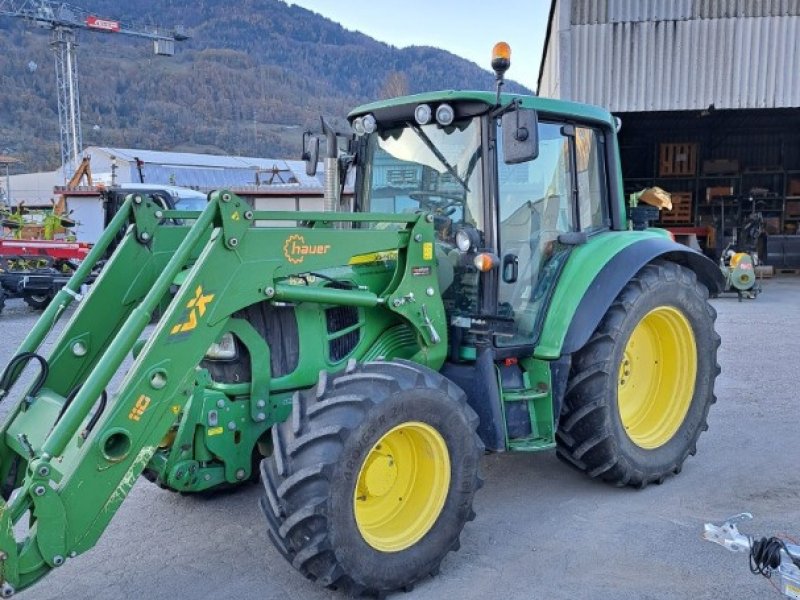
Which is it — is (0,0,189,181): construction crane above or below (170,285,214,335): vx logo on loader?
above

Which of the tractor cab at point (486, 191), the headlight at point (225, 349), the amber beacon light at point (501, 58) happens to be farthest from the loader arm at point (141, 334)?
the amber beacon light at point (501, 58)

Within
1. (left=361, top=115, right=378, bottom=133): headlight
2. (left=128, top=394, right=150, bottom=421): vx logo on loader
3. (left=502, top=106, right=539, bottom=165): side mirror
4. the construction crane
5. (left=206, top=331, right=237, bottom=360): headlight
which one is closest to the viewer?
(left=128, top=394, right=150, bottom=421): vx logo on loader

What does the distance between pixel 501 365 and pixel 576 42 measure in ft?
36.5

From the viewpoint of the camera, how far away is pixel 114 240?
13.1ft

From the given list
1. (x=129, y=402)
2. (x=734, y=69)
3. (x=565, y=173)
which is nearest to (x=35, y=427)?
(x=129, y=402)

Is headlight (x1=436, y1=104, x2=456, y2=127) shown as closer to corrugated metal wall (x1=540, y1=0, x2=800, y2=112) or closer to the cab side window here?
the cab side window

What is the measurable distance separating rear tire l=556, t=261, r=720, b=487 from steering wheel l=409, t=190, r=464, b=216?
1.08 meters

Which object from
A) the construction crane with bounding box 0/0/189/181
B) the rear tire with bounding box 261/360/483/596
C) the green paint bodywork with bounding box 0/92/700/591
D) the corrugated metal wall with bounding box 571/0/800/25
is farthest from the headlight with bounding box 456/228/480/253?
the construction crane with bounding box 0/0/189/181

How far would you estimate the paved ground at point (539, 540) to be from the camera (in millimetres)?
3264

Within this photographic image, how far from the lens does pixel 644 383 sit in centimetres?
475

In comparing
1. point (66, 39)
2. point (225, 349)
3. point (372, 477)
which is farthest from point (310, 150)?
point (66, 39)

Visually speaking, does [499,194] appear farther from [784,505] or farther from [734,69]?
[734,69]

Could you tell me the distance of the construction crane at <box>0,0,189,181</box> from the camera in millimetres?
42031

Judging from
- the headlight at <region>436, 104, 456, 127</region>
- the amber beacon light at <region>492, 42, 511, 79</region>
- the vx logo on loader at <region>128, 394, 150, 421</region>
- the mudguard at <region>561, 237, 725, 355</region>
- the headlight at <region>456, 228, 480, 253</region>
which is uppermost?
the amber beacon light at <region>492, 42, 511, 79</region>
